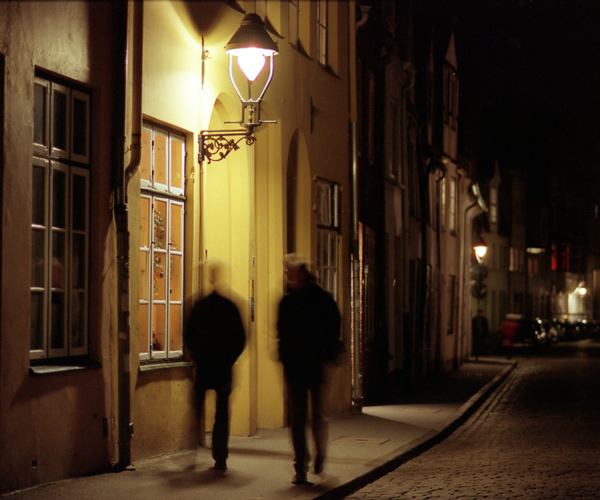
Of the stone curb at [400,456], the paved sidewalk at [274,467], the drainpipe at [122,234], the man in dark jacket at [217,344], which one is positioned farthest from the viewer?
the drainpipe at [122,234]

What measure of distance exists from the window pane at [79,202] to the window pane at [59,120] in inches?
13.7

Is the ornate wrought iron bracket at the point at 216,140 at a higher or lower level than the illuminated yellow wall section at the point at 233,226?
higher

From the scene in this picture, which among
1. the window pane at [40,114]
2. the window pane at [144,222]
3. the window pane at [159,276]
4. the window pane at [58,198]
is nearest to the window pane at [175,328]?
the window pane at [159,276]

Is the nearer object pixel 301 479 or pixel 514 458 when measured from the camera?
pixel 301 479

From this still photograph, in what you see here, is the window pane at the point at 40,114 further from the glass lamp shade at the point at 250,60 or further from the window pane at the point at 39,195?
the glass lamp shade at the point at 250,60

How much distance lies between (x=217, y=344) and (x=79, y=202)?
177cm

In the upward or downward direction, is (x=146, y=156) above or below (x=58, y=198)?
above

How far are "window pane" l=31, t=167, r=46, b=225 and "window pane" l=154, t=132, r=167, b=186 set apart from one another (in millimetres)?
2120

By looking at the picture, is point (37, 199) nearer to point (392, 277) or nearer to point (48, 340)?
point (48, 340)

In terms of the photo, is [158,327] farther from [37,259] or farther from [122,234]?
[37,259]

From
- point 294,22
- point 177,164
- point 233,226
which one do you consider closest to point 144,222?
point 177,164

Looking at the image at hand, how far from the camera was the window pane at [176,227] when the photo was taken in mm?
11258

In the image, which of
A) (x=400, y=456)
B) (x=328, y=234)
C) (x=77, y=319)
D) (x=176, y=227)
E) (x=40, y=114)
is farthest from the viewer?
(x=328, y=234)

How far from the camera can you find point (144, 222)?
35.1 feet
